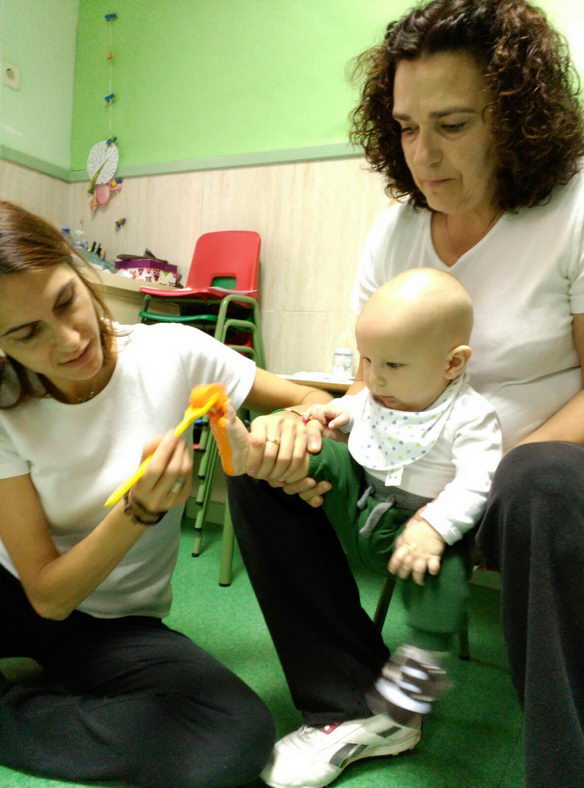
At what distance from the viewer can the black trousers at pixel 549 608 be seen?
0.62 m

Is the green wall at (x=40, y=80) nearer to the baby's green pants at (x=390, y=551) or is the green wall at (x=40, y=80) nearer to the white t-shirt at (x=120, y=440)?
the white t-shirt at (x=120, y=440)

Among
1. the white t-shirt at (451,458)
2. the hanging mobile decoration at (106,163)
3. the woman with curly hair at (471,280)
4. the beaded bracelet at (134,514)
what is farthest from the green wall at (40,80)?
the white t-shirt at (451,458)

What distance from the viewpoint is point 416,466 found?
90cm

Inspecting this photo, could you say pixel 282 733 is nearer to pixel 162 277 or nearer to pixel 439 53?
pixel 439 53

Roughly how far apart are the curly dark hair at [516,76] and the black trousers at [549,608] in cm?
50

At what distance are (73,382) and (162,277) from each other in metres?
1.71

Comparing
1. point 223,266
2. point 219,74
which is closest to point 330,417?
point 223,266

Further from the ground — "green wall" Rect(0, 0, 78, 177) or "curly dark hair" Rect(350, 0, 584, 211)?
"green wall" Rect(0, 0, 78, 177)

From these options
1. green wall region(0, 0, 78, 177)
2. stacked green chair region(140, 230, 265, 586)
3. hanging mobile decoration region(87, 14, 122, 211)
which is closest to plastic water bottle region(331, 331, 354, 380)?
stacked green chair region(140, 230, 265, 586)

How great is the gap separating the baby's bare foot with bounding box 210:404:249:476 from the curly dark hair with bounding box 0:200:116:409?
1.07 ft

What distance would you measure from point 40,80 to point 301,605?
3.24m

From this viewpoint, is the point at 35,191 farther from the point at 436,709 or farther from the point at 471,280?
the point at 436,709

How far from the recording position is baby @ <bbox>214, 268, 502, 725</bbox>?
76 centimetres

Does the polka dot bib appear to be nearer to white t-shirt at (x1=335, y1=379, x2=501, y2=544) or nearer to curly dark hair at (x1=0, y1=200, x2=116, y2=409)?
white t-shirt at (x1=335, y1=379, x2=501, y2=544)
